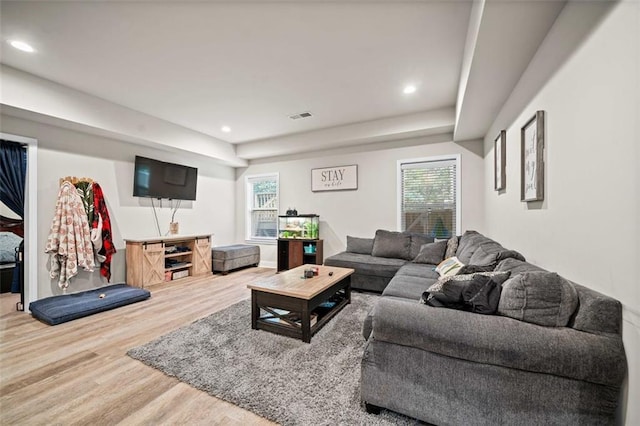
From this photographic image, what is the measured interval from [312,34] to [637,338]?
8.96ft

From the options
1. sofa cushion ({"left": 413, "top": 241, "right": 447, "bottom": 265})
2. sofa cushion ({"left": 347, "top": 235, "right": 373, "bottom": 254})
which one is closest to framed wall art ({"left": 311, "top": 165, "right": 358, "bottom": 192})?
sofa cushion ({"left": 347, "top": 235, "right": 373, "bottom": 254})

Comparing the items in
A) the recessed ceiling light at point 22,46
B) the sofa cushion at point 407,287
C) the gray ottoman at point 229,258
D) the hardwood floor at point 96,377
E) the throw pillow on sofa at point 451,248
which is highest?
the recessed ceiling light at point 22,46

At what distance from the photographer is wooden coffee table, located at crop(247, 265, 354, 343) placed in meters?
2.35

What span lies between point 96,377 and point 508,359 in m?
2.68

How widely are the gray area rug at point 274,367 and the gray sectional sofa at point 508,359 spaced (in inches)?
9.3

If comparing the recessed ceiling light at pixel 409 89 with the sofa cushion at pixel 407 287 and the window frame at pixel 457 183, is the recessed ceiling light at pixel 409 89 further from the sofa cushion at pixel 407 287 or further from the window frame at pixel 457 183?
the sofa cushion at pixel 407 287

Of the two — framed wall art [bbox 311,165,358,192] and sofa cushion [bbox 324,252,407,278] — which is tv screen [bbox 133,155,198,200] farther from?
sofa cushion [bbox 324,252,407,278]

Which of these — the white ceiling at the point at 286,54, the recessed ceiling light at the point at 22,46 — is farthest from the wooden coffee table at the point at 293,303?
the recessed ceiling light at the point at 22,46

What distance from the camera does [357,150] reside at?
4941 millimetres

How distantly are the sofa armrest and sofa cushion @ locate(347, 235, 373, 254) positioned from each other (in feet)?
10.2

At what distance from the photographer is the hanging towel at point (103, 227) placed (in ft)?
12.2

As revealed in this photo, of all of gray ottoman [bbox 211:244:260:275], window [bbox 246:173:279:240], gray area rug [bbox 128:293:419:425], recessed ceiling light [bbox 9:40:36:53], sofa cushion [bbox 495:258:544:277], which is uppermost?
recessed ceiling light [bbox 9:40:36:53]

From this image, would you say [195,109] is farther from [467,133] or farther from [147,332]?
[467,133]

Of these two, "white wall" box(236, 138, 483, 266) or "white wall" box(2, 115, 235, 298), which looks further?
"white wall" box(236, 138, 483, 266)
